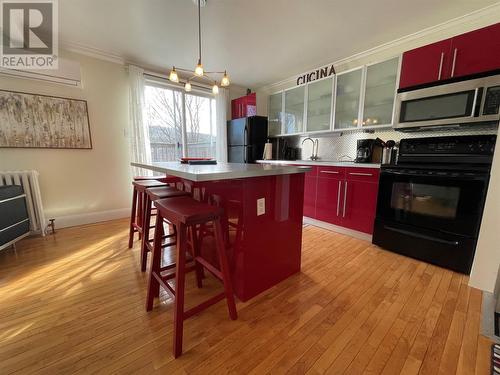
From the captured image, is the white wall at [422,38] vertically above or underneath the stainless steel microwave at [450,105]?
above

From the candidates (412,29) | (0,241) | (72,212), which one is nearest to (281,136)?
(412,29)

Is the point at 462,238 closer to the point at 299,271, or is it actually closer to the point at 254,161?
the point at 299,271

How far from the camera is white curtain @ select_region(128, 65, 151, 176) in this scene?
3088 millimetres

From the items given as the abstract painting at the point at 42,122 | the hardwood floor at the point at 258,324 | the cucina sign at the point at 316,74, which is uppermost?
the cucina sign at the point at 316,74

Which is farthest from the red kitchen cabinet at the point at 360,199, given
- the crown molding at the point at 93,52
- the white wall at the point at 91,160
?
the crown molding at the point at 93,52

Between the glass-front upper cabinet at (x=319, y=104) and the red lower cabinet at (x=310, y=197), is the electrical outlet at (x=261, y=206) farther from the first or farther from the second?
the glass-front upper cabinet at (x=319, y=104)

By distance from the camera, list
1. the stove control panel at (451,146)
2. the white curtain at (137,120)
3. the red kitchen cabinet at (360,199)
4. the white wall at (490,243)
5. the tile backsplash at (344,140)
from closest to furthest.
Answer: the white wall at (490,243), the stove control panel at (451,146), the red kitchen cabinet at (360,199), the tile backsplash at (344,140), the white curtain at (137,120)

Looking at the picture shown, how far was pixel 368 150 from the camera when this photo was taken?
8.74 ft

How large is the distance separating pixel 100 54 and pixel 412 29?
154 inches

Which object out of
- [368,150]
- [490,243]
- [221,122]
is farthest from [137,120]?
[490,243]

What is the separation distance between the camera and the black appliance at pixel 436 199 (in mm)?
1738

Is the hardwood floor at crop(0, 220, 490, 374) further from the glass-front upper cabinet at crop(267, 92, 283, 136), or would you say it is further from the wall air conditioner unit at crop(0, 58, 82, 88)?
the glass-front upper cabinet at crop(267, 92, 283, 136)

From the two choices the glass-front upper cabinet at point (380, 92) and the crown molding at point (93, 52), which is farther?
the crown molding at point (93, 52)

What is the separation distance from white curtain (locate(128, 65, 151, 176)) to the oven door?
10.9 feet
